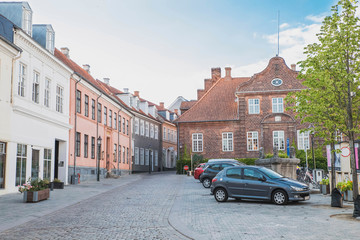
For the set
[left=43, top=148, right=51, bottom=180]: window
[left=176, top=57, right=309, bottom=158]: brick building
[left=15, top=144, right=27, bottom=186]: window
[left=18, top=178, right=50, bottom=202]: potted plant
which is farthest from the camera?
[left=176, top=57, right=309, bottom=158]: brick building

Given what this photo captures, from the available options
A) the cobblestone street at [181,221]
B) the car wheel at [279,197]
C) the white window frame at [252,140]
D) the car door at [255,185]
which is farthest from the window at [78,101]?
the white window frame at [252,140]

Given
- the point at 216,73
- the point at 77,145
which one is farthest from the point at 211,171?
the point at 216,73

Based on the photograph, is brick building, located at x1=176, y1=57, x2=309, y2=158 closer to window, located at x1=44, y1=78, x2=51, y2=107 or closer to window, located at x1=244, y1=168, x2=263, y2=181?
window, located at x1=44, y1=78, x2=51, y2=107

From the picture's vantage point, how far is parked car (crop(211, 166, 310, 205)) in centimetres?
1475

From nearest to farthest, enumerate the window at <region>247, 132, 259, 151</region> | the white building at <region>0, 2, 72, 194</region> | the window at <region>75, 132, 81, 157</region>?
the white building at <region>0, 2, 72, 194</region> → the window at <region>75, 132, 81, 157</region> → the window at <region>247, 132, 259, 151</region>

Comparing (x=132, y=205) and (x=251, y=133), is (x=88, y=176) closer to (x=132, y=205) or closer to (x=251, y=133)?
(x=132, y=205)

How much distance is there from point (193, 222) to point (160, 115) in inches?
2177

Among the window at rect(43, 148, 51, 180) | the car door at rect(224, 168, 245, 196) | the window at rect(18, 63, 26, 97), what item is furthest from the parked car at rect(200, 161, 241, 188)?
the window at rect(18, 63, 26, 97)

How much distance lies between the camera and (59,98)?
87.3ft

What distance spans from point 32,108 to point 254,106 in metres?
28.3

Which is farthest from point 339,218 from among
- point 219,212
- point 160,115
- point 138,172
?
point 160,115

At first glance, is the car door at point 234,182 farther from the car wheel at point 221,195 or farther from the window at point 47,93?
the window at point 47,93

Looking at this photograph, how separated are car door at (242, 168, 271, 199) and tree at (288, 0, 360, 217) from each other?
2928mm

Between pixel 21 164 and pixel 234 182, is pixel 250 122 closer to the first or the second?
pixel 21 164
